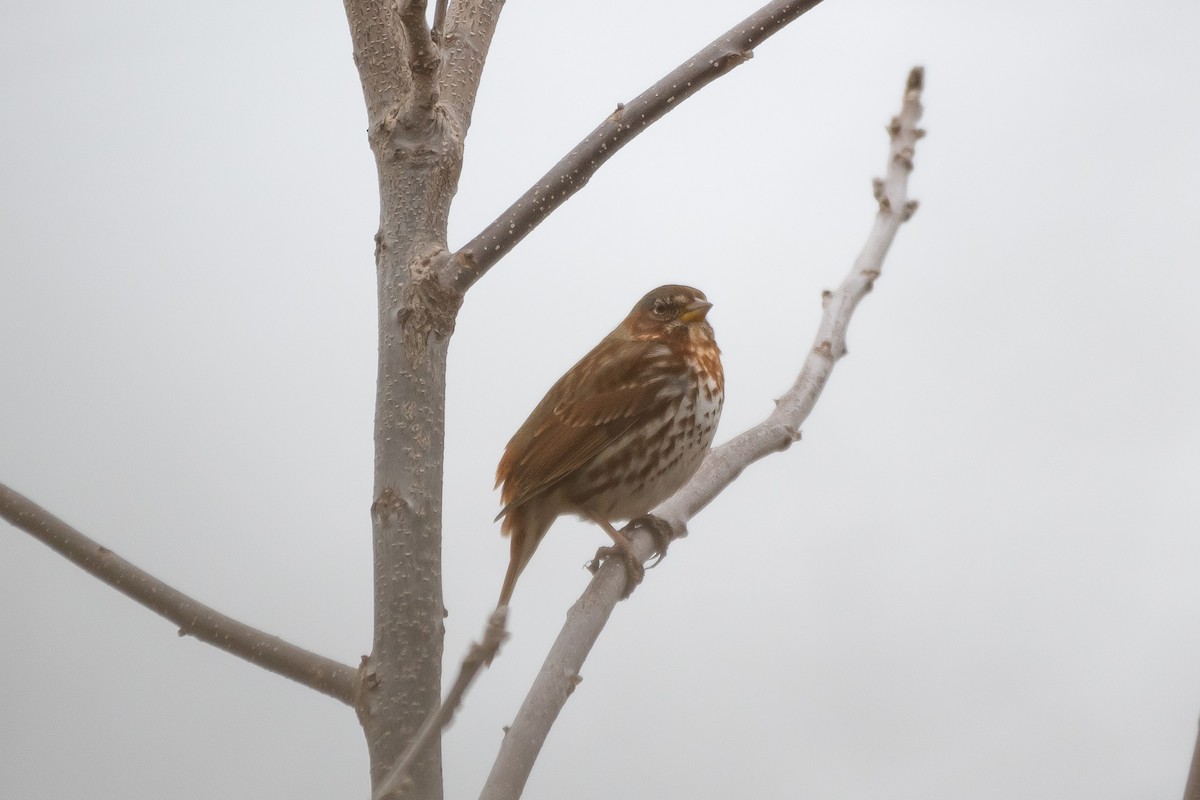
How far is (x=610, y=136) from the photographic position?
1744 mm

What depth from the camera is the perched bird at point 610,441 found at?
2.54 meters

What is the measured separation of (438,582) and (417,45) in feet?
2.47

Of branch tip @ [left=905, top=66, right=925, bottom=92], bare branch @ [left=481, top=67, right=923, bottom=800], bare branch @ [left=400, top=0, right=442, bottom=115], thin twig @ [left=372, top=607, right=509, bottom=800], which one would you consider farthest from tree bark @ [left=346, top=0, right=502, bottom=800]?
branch tip @ [left=905, top=66, right=925, bottom=92]

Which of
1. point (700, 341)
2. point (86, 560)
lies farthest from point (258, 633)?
point (700, 341)

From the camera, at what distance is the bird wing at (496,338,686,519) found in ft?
8.30

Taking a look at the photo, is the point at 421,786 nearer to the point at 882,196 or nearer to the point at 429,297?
the point at 429,297

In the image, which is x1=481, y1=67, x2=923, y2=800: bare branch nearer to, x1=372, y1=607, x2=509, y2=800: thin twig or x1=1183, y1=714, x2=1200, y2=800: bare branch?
x1=372, y1=607, x2=509, y2=800: thin twig

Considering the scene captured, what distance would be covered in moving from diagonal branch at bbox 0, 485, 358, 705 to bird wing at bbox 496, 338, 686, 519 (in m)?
0.82

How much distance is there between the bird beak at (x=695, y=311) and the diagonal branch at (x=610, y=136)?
42.0 inches

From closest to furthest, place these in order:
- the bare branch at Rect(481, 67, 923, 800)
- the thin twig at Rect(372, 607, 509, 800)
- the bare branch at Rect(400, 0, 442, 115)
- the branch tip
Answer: the thin twig at Rect(372, 607, 509, 800) → the bare branch at Rect(400, 0, 442, 115) → the bare branch at Rect(481, 67, 923, 800) → the branch tip

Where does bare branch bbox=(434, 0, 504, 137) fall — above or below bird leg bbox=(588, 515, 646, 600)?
above

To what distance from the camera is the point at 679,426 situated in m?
2.62

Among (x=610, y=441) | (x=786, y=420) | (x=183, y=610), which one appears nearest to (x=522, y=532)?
(x=610, y=441)

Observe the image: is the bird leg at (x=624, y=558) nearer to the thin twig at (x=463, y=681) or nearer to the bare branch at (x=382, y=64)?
the bare branch at (x=382, y=64)
